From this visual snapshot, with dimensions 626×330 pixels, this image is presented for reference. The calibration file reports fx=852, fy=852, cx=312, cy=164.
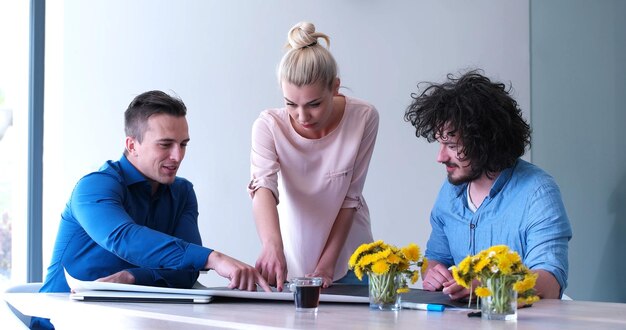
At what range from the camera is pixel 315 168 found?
283cm

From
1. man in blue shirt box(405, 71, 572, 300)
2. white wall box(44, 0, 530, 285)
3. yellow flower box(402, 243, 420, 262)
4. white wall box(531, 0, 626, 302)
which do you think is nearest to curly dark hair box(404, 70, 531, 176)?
man in blue shirt box(405, 71, 572, 300)

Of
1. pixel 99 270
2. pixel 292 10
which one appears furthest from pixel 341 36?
pixel 99 270

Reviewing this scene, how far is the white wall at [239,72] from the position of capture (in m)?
3.87

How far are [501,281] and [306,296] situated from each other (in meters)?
0.43

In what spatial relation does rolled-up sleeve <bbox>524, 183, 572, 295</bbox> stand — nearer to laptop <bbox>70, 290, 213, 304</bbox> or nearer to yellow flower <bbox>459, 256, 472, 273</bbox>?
yellow flower <bbox>459, 256, 472, 273</bbox>

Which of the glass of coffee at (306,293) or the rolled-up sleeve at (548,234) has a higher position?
the rolled-up sleeve at (548,234)

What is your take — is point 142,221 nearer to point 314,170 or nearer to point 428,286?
point 314,170

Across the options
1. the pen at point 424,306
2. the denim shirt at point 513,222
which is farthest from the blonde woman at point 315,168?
the pen at point 424,306

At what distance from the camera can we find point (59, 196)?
385cm

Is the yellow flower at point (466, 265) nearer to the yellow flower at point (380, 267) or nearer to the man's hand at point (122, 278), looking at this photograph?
the yellow flower at point (380, 267)

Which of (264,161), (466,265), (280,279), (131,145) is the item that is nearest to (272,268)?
(280,279)

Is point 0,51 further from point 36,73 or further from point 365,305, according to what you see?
point 365,305

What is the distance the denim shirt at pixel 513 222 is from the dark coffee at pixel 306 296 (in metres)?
0.65

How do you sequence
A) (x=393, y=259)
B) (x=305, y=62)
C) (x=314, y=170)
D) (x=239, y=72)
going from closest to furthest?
(x=393, y=259) < (x=305, y=62) < (x=314, y=170) < (x=239, y=72)
